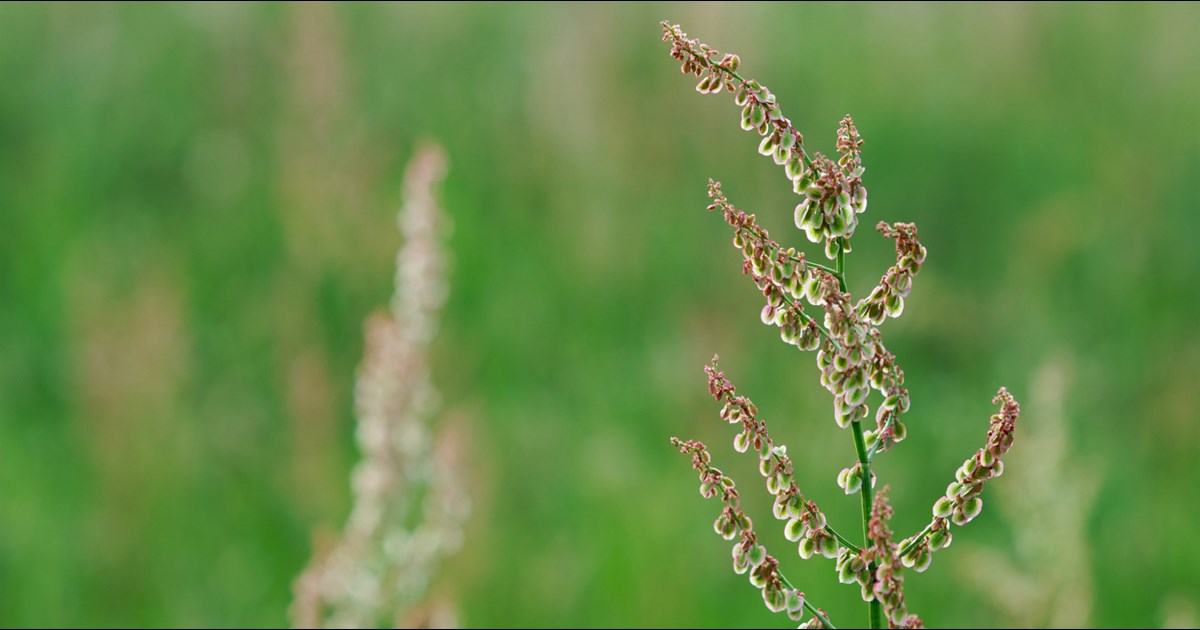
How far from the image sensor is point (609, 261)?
20.0ft

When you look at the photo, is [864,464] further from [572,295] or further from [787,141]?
[572,295]

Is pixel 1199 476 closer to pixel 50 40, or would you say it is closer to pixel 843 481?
pixel 843 481

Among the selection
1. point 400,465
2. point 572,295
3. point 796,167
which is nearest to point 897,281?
point 796,167

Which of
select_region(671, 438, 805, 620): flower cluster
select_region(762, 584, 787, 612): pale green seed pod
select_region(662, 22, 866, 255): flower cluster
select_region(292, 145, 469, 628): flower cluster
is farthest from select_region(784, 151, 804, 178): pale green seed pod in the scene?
select_region(292, 145, 469, 628): flower cluster

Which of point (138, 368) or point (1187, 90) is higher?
point (1187, 90)

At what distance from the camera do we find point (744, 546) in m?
1.15

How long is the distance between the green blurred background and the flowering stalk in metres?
1.61

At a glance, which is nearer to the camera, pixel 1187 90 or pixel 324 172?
pixel 324 172

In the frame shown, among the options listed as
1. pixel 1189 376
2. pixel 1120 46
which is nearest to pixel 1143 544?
pixel 1189 376

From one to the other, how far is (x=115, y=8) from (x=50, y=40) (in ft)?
2.81

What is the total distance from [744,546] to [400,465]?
1.45 metres

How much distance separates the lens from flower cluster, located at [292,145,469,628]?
7.96ft

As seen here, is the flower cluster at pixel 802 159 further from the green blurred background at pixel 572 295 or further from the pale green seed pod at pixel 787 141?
the green blurred background at pixel 572 295

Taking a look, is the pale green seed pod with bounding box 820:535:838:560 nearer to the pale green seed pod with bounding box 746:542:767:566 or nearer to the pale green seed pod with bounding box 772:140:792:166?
the pale green seed pod with bounding box 746:542:767:566
